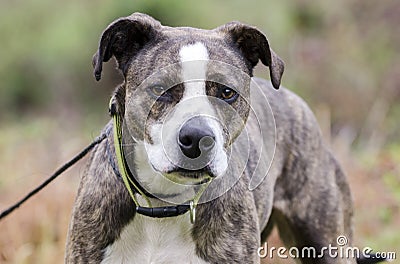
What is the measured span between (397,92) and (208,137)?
13.9 m

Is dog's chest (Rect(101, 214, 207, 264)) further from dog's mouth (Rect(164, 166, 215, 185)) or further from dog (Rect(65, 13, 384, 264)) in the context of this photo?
dog's mouth (Rect(164, 166, 215, 185))

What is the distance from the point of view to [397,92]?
16.7 m

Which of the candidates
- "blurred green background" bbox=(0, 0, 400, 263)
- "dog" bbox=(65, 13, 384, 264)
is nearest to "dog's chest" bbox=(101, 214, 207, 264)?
"dog" bbox=(65, 13, 384, 264)

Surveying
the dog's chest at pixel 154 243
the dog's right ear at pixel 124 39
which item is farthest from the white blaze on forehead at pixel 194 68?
the dog's chest at pixel 154 243

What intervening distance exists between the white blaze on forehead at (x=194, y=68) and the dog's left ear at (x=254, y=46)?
1.31 feet

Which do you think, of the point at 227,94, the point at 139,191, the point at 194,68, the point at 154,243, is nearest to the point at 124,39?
the point at 194,68

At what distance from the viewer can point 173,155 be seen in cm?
354

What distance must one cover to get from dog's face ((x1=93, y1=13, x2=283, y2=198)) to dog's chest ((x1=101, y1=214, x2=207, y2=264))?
0.79ft

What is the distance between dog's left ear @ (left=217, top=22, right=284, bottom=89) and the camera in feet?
13.5

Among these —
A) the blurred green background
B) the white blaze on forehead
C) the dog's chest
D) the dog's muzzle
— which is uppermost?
the white blaze on forehead

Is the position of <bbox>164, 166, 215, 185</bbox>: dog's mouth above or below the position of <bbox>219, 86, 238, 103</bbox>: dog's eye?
below

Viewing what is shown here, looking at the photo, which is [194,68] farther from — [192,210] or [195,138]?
[192,210]

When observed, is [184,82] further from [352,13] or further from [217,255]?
[352,13]

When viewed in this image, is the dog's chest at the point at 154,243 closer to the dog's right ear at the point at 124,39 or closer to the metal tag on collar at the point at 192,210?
the metal tag on collar at the point at 192,210
